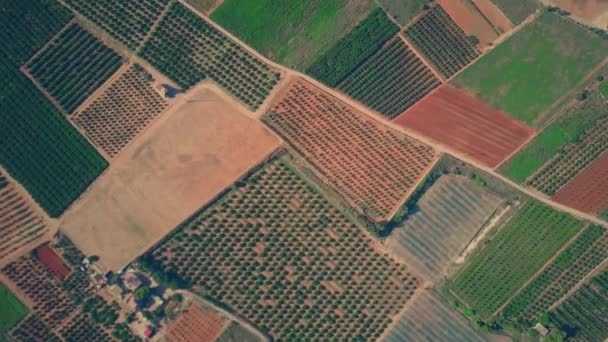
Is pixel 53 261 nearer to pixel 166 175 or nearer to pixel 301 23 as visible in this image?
pixel 166 175

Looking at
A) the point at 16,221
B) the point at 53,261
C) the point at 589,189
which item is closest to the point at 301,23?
the point at 589,189

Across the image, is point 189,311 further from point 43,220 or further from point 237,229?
point 43,220

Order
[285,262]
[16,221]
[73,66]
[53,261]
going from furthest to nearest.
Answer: [73,66]
[285,262]
[53,261]
[16,221]

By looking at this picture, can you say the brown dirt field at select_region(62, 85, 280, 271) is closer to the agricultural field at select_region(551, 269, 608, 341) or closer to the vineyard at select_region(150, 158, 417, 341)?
the vineyard at select_region(150, 158, 417, 341)

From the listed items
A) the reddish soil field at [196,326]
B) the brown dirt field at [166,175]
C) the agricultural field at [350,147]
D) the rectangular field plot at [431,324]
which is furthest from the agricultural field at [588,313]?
the brown dirt field at [166,175]

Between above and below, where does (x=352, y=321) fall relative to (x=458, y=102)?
below

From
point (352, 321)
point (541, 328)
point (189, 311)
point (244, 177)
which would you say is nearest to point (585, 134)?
point (541, 328)
